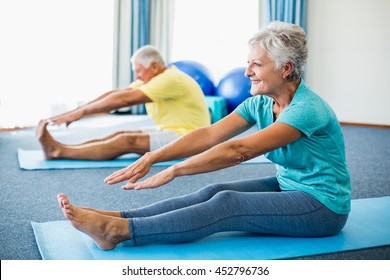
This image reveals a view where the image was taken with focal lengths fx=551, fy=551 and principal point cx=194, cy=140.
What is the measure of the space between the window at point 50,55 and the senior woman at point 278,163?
12.6 feet

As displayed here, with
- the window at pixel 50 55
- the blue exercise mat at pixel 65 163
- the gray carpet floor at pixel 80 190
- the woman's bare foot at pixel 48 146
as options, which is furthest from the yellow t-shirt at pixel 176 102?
the window at pixel 50 55

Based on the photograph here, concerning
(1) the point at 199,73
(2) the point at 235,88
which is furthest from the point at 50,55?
(2) the point at 235,88

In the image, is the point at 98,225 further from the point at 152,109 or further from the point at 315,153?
the point at 152,109

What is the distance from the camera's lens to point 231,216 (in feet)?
6.82

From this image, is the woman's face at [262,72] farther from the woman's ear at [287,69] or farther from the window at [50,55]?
the window at [50,55]

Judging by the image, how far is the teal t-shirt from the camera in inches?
80.1

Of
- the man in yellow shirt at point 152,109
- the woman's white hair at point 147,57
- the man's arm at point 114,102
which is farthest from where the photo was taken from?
the woman's white hair at point 147,57

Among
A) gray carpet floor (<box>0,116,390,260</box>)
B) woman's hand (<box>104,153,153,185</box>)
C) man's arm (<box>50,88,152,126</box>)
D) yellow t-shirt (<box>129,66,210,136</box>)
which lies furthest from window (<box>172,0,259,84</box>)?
woman's hand (<box>104,153,153,185</box>)

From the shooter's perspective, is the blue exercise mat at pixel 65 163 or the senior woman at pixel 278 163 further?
the blue exercise mat at pixel 65 163

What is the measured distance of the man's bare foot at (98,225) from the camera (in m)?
1.98

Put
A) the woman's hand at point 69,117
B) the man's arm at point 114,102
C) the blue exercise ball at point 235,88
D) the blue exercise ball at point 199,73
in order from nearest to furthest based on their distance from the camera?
1. the woman's hand at point 69,117
2. the man's arm at point 114,102
3. the blue exercise ball at point 235,88
4. the blue exercise ball at point 199,73

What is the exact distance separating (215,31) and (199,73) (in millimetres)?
764

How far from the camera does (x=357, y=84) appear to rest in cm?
671
